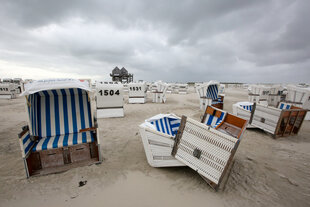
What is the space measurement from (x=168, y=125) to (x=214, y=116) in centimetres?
165

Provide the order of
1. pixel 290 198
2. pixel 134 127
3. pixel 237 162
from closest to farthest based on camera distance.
Result: pixel 290 198, pixel 237 162, pixel 134 127

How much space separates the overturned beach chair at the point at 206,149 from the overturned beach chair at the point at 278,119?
3977 millimetres

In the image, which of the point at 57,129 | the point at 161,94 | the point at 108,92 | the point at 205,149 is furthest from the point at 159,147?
the point at 161,94

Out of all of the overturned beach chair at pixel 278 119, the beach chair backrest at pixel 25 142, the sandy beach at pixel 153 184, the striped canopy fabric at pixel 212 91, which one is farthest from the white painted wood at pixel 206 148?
the striped canopy fabric at pixel 212 91

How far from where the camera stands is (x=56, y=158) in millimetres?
3762

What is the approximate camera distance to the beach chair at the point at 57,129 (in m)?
3.47

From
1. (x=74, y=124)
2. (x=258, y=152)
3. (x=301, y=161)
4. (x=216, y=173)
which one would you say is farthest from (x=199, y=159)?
(x=74, y=124)

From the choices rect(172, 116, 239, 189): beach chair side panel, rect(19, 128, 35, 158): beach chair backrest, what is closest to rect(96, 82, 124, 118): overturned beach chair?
rect(19, 128, 35, 158): beach chair backrest

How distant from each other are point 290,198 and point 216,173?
1.63m

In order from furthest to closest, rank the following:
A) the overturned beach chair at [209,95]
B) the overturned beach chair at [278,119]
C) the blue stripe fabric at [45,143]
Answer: the overturned beach chair at [209,95] < the overturned beach chair at [278,119] < the blue stripe fabric at [45,143]

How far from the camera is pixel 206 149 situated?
2.94 m

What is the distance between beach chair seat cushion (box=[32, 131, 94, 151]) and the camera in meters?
3.66

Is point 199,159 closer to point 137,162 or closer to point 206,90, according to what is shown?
point 137,162

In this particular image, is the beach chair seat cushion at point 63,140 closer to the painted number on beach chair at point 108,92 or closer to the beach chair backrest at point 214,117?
the beach chair backrest at point 214,117
